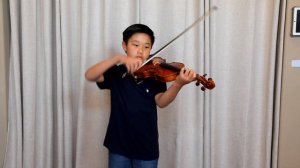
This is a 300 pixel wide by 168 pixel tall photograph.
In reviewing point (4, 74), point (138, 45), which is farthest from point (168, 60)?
point (4, 74)

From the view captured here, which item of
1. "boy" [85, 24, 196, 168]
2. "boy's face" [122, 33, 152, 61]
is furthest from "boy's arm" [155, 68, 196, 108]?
"boy's face" [122, 33, 152, 61]

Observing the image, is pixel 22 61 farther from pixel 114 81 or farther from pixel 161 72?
pixel 161 72

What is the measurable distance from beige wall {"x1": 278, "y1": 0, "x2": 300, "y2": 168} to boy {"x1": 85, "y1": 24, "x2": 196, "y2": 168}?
844mm

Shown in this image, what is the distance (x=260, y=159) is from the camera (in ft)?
6.22

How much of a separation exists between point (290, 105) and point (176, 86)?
0.89 meters

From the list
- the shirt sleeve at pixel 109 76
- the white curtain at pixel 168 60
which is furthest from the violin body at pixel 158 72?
the white curtain at pixel 168 60

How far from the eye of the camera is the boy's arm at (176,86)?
1259 mm

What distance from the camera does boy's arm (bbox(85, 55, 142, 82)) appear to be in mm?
1231

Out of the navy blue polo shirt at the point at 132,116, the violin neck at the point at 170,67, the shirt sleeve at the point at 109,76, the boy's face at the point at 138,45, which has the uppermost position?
the boy's face at the point at 138,45

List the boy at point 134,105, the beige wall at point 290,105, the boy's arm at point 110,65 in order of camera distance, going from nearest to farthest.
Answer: the boy's arm at point 110,65, the boy at point 134,105, the beige wall at point 290,105

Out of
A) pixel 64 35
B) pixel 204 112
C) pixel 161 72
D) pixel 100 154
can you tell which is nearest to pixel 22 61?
pixel 64 35

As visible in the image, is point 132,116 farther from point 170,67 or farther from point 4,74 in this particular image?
point 4,74

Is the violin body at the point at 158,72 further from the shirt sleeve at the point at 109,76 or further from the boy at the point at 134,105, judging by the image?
the shirt sleeve at the point at 109,76

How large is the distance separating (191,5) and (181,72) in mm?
720
